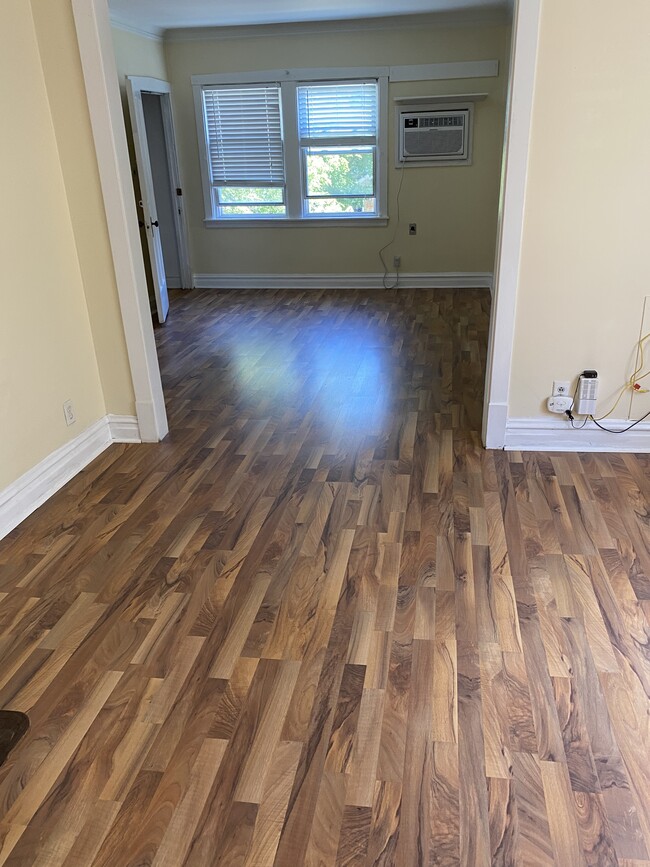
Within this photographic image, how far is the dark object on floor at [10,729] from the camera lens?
68.8 inches

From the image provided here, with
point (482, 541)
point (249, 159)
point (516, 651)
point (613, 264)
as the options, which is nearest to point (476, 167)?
point (249, 159)

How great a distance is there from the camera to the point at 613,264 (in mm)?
2959

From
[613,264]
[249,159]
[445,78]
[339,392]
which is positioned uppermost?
[445,78]

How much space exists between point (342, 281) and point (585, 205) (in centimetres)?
465

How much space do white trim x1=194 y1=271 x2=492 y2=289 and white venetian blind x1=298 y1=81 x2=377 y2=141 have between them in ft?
4.77

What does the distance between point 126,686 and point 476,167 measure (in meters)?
6.20

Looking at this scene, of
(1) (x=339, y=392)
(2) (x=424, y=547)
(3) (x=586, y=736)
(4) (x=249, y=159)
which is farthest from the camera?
(4) (x=249, y=159)

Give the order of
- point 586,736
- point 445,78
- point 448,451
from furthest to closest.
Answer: point 445,78 < point 448,451 < point 586,736

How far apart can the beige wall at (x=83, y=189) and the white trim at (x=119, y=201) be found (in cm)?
4

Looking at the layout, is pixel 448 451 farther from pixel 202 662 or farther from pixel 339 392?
pixel 202 662

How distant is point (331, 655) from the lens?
204cm

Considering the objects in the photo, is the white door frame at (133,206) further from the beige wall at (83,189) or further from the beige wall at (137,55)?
the beige wall at (137,55)

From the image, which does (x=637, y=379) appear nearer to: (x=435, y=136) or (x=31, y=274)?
(x=31, y=274)

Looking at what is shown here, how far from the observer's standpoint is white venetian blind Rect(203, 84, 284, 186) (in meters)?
6.83
